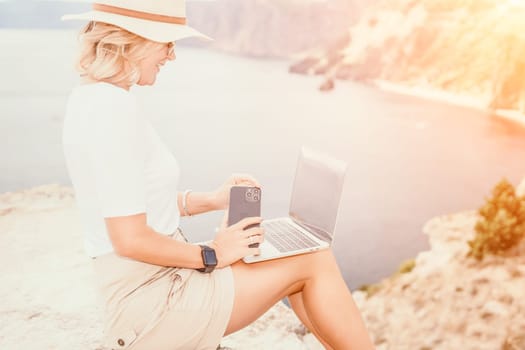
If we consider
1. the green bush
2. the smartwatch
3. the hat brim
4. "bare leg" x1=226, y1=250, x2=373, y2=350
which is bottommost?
the green bush

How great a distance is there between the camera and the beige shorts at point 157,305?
1.11 meters

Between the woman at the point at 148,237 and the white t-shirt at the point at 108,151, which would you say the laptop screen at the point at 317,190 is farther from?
the white t-shirt at the point at 108,151

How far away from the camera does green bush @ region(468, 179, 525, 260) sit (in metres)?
8.48

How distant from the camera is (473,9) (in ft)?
39.1

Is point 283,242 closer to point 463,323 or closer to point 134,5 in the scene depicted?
point 134,5

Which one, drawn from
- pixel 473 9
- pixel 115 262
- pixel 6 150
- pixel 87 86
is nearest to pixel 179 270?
pixel 115 262

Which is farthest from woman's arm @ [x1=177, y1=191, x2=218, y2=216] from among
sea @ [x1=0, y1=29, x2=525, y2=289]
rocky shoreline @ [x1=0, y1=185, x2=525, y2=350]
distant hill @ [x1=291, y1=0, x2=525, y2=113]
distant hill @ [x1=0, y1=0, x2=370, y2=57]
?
distant hill @ [x1=291, y1=0, x2=525, y2=113]

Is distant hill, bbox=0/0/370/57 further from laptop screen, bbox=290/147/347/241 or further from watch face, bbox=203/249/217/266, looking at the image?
watch face, bbox=203/249/217/266

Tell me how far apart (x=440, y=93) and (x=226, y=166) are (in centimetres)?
528

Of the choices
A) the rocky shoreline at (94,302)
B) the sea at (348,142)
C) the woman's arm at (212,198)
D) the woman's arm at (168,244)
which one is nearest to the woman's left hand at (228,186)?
the woman's arm at (212,198)

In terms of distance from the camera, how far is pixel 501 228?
848 cm

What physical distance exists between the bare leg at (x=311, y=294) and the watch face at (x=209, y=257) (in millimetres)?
66

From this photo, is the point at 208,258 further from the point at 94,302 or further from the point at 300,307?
the point at 94,302

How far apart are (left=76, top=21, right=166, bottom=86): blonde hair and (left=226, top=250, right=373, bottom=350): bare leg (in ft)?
1.65
